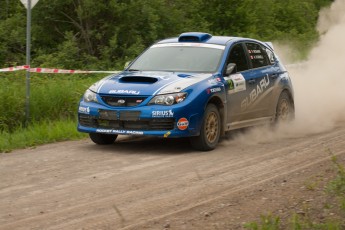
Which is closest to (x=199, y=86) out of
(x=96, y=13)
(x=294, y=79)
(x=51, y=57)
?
(x=294, y=79)

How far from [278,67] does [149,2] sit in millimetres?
12134

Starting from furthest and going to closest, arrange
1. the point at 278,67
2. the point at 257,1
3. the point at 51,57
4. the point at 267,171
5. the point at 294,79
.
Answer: the point at 257,1 → the point at 51,57 → the point at 294,79 → the point at 278,67 → the point at 267,171

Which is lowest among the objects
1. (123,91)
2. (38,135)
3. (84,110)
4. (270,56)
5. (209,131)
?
(38,135)

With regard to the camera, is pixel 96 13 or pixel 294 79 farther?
pixel 96 13

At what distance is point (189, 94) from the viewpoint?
10.7m

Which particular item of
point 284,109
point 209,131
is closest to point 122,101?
point 209,131

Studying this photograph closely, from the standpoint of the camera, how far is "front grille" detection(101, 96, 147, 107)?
34.9 ft

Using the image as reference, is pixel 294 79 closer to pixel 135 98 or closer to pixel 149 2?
pixel 149 2

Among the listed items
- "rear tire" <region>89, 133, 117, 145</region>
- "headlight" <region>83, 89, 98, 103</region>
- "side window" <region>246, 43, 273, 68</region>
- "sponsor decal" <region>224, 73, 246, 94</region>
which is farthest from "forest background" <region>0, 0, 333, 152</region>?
"side window" <region>246, 43, 273, 68</region>

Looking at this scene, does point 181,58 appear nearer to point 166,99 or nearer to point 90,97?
point 166,99

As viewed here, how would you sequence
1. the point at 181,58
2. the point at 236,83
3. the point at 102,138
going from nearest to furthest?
the point at 102,138, the point at 236,83, the point at 181,58

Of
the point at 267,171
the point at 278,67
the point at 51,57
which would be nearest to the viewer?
the point at 267,171

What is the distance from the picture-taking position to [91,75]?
778 inches

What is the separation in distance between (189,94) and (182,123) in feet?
1.44
